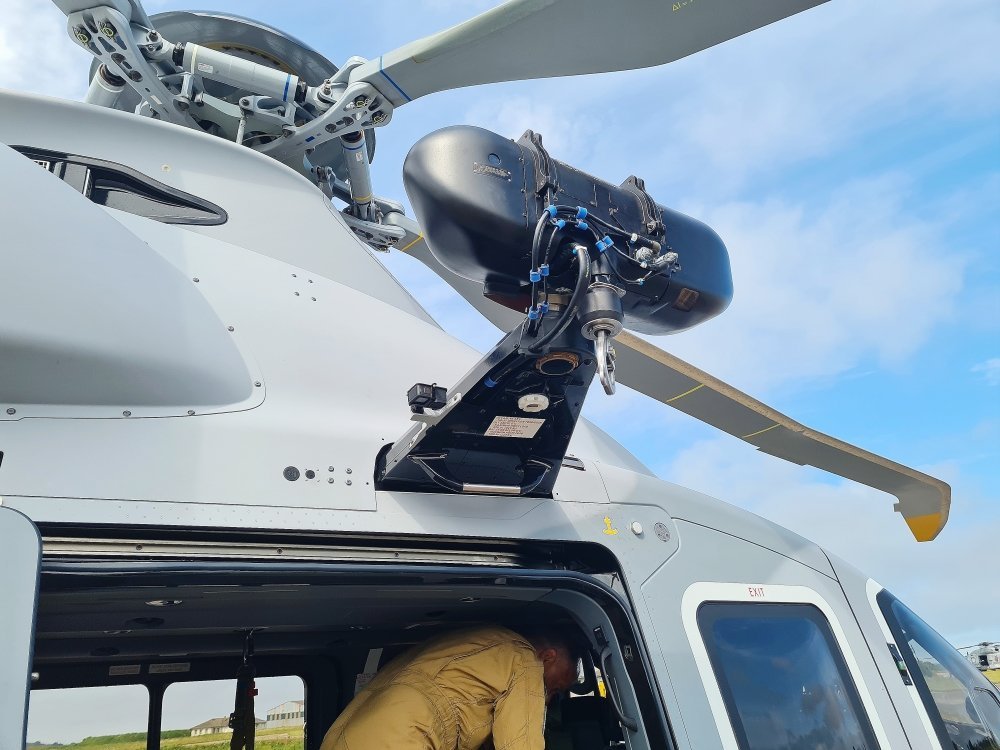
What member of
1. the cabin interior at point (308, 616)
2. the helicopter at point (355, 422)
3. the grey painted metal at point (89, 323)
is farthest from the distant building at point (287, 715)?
the grey painted metal at point (89, 323)

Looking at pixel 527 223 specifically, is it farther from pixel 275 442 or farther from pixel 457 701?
pixel 457 701

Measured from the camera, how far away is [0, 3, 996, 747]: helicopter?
196cm

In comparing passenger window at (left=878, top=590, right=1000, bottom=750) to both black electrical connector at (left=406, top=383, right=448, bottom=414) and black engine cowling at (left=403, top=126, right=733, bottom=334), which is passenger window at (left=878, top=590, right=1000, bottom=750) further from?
black electrical connector at (left=406, top=383, right=448, bottom=414)

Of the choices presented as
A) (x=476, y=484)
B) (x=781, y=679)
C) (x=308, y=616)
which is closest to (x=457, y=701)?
(x=308, y=616)

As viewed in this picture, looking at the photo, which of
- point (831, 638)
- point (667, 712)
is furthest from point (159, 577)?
point (831, 638)

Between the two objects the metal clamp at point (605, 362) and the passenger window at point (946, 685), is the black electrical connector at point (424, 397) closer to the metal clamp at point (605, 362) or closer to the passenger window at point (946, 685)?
the metal clamp at point (605, 362)

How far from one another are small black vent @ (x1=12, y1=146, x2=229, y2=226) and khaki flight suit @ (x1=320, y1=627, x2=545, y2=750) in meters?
1.86

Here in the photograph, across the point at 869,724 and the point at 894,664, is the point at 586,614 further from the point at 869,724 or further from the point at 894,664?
the point at 894,664

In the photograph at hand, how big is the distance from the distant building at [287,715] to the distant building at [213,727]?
0.14m

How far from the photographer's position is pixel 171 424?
211 cm

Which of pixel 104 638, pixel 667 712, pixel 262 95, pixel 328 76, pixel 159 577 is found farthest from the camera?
pixel 328 76

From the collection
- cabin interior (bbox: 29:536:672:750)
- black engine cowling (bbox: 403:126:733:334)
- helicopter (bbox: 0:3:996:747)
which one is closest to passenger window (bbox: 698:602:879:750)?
helicopter (bbox: 0:3:996:747)

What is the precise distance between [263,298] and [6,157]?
82 centimetres

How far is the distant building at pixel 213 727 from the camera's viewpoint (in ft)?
11.6
